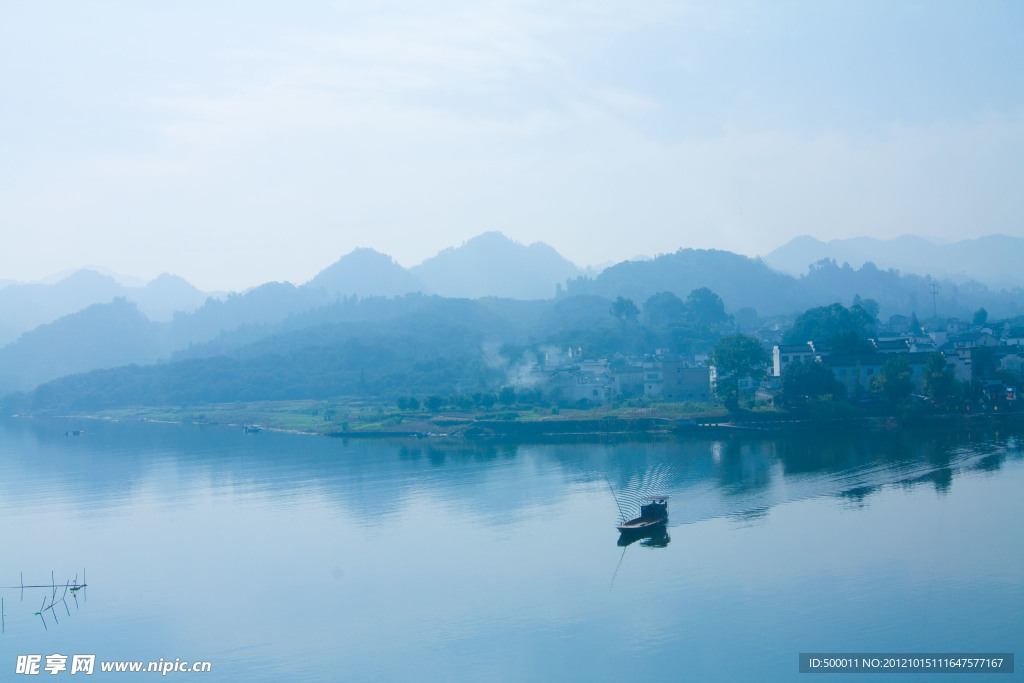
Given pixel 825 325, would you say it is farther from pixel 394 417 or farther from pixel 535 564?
pixel 535 564

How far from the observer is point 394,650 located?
31.7 feet

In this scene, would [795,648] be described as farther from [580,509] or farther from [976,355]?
[976,355]

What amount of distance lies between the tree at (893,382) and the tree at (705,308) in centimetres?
2758

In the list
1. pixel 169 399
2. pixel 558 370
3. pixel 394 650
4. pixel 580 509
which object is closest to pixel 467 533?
pixel 580 509

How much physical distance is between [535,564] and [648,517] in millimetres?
2615

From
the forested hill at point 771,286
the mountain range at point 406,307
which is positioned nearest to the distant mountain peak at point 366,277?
the mountain range at point 406,307

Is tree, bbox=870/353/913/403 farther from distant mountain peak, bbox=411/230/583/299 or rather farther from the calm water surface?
distant mountain peak, bbox=411/230/583/299

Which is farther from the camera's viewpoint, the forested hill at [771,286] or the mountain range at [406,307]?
the forested hill at [771,286]

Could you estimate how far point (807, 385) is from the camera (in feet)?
83.1

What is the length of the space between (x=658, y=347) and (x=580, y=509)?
106ft

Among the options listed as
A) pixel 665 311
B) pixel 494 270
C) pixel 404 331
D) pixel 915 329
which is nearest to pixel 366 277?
pixel 494 270

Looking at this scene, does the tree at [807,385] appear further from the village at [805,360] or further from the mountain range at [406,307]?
the mountain range at [406,307]

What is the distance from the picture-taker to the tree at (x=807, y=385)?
83.1 feet

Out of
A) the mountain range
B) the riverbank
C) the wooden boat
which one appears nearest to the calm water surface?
the wooden boat
